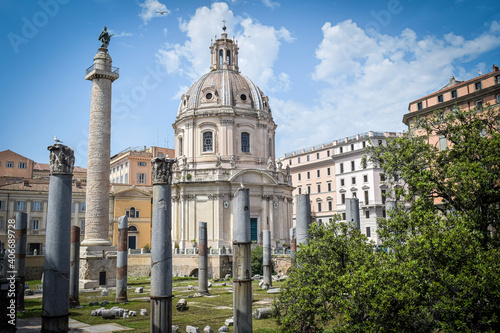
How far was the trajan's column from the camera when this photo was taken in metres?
30.6

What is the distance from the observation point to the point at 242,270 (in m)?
14.4

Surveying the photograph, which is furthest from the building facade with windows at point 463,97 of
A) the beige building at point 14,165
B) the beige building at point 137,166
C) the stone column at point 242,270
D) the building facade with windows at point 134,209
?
the beige building at point 14,165

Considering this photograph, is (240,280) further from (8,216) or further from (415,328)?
(8,216)

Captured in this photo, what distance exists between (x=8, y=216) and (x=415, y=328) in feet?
166

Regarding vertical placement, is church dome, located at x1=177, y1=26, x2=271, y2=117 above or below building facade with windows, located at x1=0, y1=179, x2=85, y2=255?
above

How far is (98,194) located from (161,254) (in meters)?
19.6

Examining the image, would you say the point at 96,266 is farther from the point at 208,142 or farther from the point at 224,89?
the point at 224,89

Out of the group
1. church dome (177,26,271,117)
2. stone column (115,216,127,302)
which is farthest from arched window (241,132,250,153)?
stone column (115,216,127,302)

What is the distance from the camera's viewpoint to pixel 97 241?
30.7 meters

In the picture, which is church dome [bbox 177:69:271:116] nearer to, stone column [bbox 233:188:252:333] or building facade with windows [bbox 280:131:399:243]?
building facade with windows [bbox 280:131:399:243]

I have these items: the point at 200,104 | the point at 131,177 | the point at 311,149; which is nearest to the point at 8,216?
the point at 131,177

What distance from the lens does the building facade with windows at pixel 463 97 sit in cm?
3572

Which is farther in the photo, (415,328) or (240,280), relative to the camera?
(240,280)

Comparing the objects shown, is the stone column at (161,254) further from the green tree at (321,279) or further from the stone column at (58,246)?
the green tree at (321,279)
